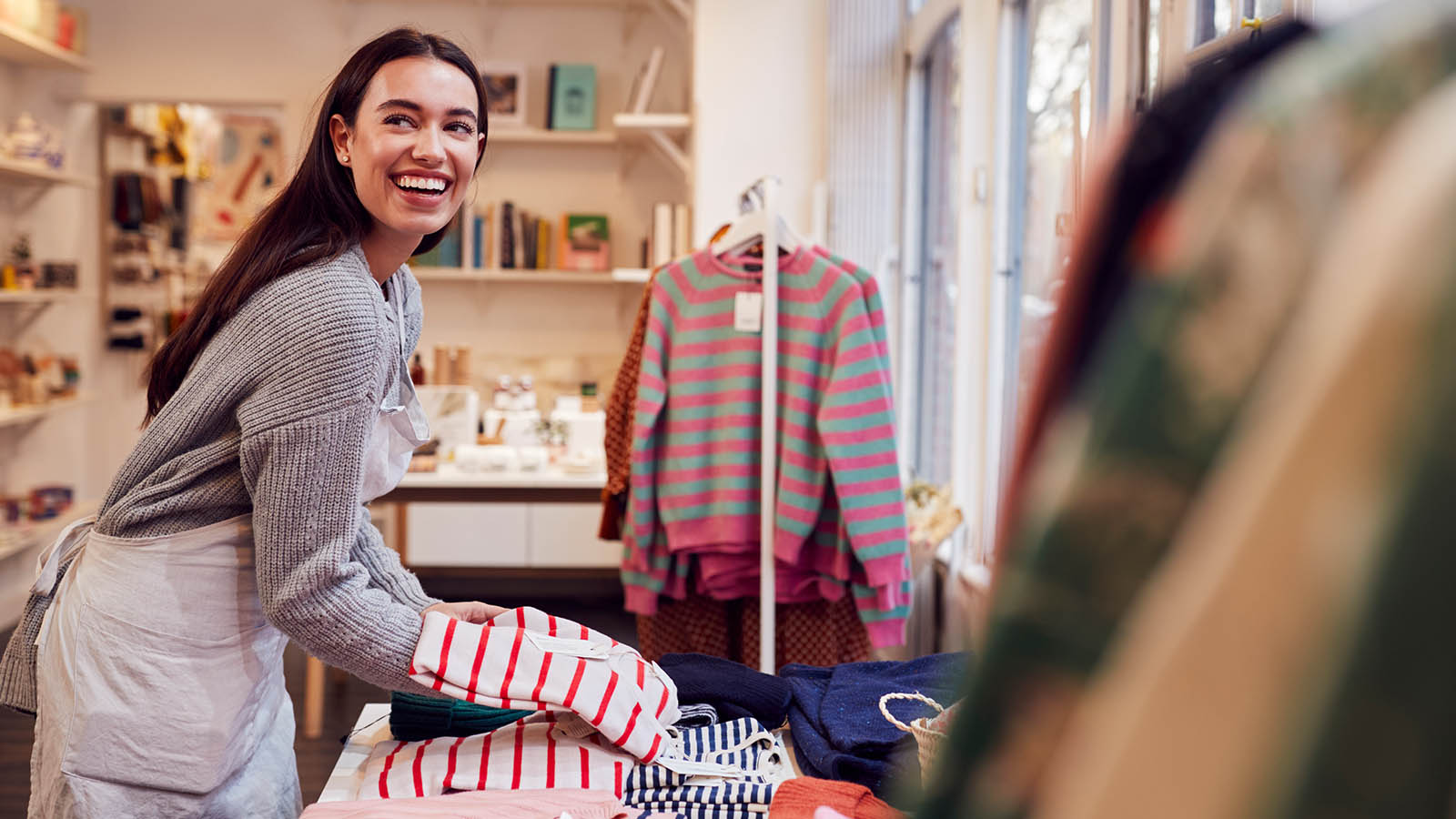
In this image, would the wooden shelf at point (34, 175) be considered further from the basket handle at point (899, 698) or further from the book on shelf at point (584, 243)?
the basket handle at point (899, 698)

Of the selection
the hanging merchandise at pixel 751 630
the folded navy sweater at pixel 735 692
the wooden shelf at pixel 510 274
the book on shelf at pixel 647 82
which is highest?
the book on shelf at pixel 647 82

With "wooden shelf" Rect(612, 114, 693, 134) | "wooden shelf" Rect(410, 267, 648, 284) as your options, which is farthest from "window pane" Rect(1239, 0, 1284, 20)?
"wooden shelf" Rect(410, 267, 648, 284)

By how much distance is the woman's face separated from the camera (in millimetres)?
1269

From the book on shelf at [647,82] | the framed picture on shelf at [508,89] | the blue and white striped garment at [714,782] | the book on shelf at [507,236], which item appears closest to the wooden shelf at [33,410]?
the book on shelf at [507,236]

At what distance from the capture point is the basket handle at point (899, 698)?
1.20 meters

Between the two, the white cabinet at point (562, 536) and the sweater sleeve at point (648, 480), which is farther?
the white cabinet at point (562, 536)

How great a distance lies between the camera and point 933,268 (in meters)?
4.04

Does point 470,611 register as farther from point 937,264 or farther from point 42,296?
point 42,296

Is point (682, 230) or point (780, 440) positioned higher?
point (682, 230)

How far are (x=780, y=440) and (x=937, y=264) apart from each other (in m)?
1.76

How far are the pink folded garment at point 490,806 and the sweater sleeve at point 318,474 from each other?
5.2 inches

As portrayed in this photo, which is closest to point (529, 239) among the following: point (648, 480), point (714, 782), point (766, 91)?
point (766, 91)

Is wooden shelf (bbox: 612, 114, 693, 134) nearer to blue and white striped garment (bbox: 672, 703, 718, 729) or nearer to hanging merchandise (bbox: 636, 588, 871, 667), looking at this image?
hanging merchandise (bbox: 636, 588, 871, 667)

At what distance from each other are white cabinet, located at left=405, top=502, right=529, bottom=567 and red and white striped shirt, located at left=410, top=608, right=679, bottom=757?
13.0ft
